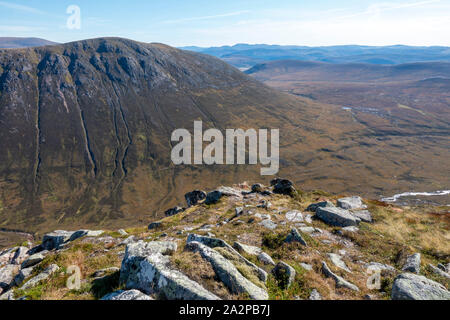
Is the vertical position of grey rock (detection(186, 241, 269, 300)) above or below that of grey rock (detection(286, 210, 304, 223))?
above

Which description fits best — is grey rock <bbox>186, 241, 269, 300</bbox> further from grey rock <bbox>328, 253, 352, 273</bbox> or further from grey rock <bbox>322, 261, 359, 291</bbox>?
grey rock <bbox>328, 253, 352, 273</bbox>

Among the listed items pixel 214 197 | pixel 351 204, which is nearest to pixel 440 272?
pixel 351 204

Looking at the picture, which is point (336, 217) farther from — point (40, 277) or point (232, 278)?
point (40, 277)

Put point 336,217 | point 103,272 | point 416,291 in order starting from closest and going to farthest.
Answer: point 416,291
point 103,272
point 336,217

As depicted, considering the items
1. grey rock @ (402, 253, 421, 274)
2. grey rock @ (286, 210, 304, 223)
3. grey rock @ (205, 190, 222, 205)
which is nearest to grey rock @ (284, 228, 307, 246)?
grey rock @ (402, 253, 421, 274)
